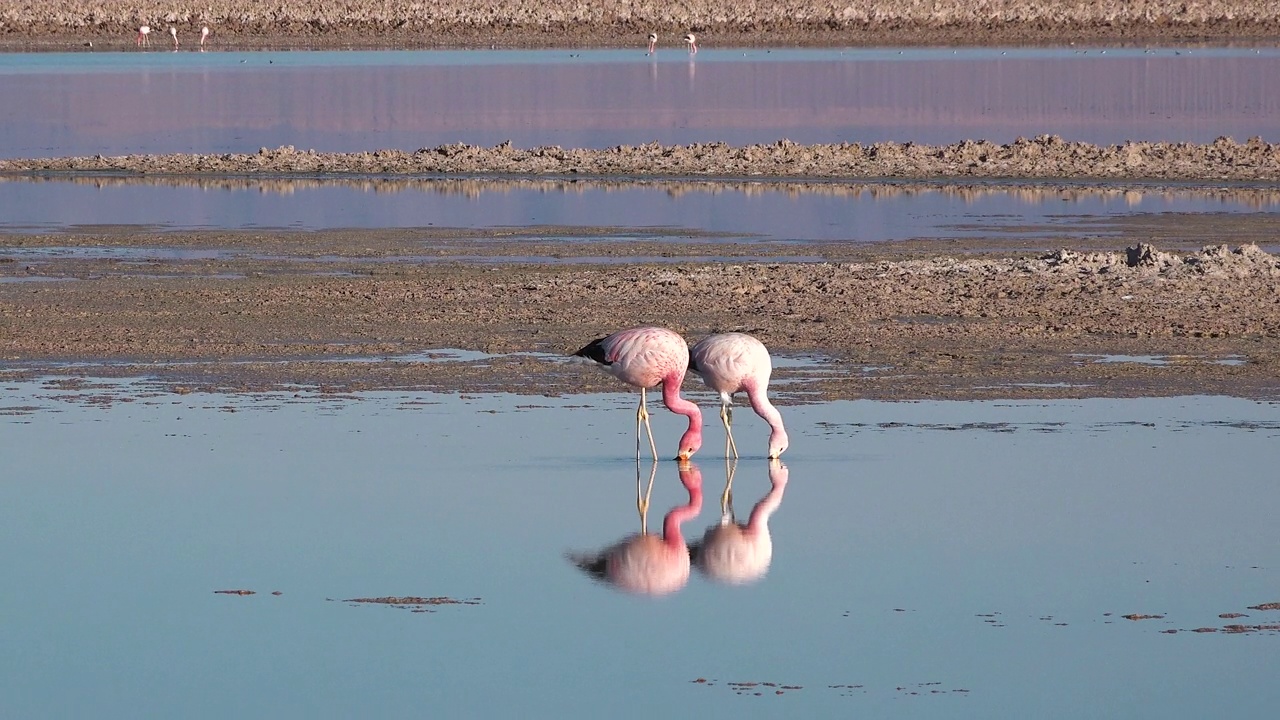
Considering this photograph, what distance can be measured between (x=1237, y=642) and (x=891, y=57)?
58168 mm

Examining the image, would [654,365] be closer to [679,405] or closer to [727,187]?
[679,405]

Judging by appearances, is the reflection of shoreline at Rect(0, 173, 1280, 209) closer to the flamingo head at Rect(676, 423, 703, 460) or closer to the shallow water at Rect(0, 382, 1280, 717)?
the shallow water at Rect(0, 382, 1280, 717)

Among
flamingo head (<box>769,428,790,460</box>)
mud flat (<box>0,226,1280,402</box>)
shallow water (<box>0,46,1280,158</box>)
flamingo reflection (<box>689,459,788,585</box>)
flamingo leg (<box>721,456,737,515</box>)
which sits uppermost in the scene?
flamingo head (<box>769,428,790,460</box>)

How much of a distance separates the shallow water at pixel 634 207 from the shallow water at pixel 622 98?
7.17 metres

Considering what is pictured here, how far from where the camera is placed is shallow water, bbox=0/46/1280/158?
37469 millimetres

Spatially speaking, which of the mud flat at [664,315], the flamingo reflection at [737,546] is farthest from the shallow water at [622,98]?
the flamingo reflection at [737,546]

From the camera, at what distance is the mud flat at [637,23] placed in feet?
248

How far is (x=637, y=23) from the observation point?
81.2 m

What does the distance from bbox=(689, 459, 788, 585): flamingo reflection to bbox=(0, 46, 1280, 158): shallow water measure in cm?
2527

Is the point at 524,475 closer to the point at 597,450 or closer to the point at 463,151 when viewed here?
the point at 597,450

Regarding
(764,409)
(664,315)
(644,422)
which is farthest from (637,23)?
(764,409)

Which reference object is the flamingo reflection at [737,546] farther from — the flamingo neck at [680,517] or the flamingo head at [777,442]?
the flamingo head at [777,442]

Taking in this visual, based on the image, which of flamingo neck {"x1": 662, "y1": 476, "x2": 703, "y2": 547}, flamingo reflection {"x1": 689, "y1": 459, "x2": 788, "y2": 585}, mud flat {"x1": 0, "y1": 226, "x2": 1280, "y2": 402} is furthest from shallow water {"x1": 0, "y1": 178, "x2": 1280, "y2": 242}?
flamingo reflection {"x1": 689, "y1": 459, "x2": 788, "y2": 585}

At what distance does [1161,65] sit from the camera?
59.0 metres
